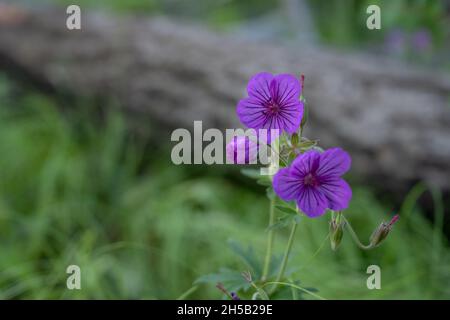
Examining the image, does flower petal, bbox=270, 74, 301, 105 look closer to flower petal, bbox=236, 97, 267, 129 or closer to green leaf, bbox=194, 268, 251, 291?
flower petal, bbox=236, 97, 267, 129

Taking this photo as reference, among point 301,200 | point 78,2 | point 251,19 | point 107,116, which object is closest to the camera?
point 301,200

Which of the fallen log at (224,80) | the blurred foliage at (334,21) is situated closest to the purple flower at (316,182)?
the blurred foliage at (334,21)

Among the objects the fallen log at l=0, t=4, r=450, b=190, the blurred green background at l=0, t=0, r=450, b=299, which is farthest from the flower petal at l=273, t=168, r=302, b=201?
the fallen log at l=0, t=4, r=450, b=190

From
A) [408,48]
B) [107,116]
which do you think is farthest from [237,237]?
[408,48]

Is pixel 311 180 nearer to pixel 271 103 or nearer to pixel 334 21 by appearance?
pixel 271 103

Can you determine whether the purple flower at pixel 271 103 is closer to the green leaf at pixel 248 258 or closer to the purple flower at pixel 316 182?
the purple flower at pixel 316 182

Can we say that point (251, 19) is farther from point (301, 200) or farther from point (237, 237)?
point (301, 200)

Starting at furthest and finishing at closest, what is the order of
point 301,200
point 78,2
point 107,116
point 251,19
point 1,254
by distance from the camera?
point 251,19, point 78,2, point 107,116, point 1,254, point 301,200
